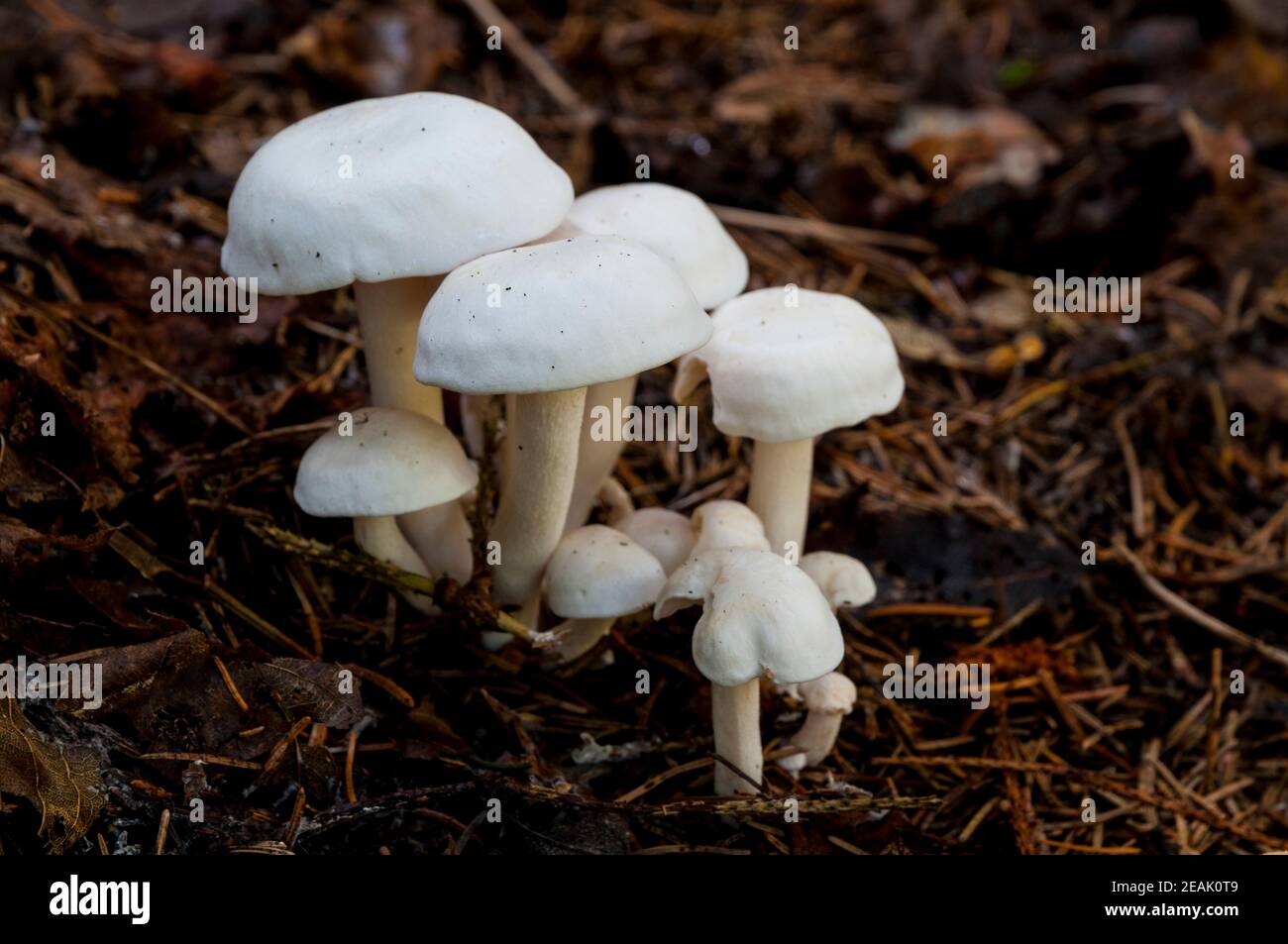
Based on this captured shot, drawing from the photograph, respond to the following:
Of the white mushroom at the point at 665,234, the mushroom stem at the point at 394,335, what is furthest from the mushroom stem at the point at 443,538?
the white mushroom at the point at 665,234

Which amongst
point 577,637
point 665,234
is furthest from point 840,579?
point 665,234

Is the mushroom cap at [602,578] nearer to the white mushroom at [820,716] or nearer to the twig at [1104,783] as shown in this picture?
the white mushroom at [820,716]

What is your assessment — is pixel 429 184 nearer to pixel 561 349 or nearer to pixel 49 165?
pixel 561 349

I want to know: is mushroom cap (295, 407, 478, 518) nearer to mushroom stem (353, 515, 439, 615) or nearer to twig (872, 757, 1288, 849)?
mushroom stem (353, 515, 439, 615)

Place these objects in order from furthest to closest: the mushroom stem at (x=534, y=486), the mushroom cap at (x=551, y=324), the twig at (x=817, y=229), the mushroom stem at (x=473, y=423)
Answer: the twig at (x=817, y=229) → the mushroom stem at (x=473, y=423) → the mushroom stem at (x=534, y=486) → the mushroom cap at (x=551, y=324)

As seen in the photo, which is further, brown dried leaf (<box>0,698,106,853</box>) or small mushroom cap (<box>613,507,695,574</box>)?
small mushroom cap (<box>613,507,695,574</box>)

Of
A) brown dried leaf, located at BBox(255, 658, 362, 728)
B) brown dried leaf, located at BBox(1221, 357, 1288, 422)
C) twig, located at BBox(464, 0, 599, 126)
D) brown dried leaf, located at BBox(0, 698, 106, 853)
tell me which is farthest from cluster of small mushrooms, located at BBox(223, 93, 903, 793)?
twig, located at BBox(464, 0, 599, 126)
